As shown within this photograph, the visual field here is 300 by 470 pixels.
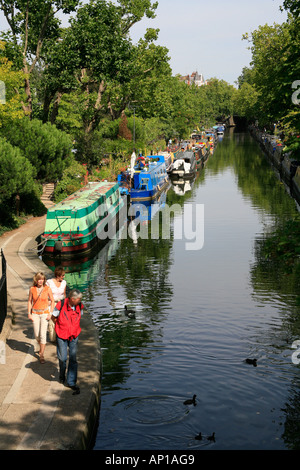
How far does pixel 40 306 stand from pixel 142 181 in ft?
133

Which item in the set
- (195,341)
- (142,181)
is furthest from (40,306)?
(142,181)

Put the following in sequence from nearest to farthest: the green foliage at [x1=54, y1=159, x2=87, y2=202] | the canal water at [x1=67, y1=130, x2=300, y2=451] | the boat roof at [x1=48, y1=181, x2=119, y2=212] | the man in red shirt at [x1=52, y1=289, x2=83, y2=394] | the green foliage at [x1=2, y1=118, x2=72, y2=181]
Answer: the man in red shirt at [x1=52, y1=289, x2=83, y2=394] < the canal water at [x1=67, y1=130, x2=300, y2=451] < the boat roof at [x1=48, y1=181, x2=119, y2=212] < the green foliage at [x1=2, y1=118, x2=72, y2=181] < the green foliage at [x1=54, y1=159, x2=87, y2=202]

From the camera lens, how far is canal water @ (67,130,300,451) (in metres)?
14.5

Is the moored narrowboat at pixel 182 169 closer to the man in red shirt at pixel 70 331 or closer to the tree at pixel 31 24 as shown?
the tree at pixel 31 24

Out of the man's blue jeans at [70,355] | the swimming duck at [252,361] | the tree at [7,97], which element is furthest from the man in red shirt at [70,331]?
the tree at [7,97]

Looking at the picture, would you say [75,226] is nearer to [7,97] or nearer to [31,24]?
[7,97]

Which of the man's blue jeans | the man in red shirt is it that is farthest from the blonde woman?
the man's blue jeans

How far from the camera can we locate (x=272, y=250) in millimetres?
14102

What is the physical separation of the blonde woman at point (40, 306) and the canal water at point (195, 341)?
7.87ft

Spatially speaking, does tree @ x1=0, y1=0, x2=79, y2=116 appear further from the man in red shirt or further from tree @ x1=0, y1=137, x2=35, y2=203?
the man in red shirt

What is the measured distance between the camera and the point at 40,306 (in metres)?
15.0

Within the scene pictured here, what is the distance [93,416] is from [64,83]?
131ft

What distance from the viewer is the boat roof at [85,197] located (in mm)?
34944

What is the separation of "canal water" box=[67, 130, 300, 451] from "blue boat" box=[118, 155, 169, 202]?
12.6m
